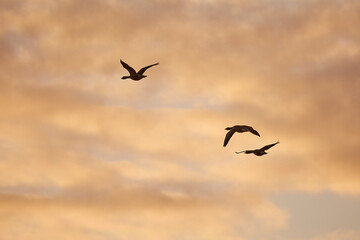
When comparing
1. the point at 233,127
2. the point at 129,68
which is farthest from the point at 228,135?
the point at 129,68

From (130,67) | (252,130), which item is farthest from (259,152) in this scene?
(130,67)

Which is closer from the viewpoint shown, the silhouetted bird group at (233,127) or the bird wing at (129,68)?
the silhouetted bird group at (233,127)

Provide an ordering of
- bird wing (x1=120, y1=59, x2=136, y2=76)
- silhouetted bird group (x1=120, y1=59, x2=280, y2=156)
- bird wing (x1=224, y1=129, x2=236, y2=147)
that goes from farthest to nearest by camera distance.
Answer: bird wing (x1=120, y1=59, x2=136, y2=76), silhouetted bird group (x1=120, y1=59, x2=280, y2=156), bird wing (x1=224, y1=129, x2=236, y2=147)

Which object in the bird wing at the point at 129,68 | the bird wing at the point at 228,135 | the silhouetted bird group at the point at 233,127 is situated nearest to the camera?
the bird wing at the point at 228,135

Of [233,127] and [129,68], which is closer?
[233,127]

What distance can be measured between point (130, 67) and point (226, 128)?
16096mm

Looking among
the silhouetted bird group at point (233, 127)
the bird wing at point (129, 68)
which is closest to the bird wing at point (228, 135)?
the silhouetted bird group at point (233, 127)

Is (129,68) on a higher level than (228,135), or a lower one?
higher

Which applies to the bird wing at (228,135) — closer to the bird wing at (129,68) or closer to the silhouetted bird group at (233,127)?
the silhouetted bird group at (233,127)

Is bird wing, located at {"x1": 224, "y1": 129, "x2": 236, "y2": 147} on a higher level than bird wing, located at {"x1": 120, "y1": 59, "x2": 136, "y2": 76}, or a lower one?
lower

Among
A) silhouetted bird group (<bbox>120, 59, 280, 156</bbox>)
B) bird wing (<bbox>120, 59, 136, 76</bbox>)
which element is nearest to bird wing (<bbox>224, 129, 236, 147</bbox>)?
silhouetted bird group (<bbox>120, 59, 280, 156</bbox>)

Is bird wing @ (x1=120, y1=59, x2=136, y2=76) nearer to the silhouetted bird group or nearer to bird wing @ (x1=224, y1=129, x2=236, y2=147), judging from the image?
the silhouetted bird group

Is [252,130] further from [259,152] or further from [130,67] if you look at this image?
[130,67]

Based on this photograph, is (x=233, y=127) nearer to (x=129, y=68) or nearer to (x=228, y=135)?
(x=228, y=135)
